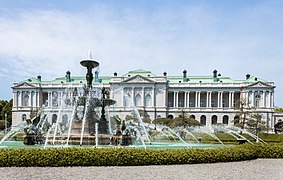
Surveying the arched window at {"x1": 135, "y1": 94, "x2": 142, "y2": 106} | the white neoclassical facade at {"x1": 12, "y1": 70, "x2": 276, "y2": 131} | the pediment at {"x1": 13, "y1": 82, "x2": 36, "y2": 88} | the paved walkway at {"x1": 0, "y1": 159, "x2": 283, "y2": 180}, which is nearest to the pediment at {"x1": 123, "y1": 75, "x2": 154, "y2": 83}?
the white neoclassical facade at {"x1": 12, "y1": 70, "x2": 276, "y2": 131}

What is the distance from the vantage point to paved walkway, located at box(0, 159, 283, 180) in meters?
8.53

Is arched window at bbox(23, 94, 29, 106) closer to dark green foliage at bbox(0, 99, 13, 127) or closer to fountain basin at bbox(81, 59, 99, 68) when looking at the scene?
dark green foliage at bbox(0, 99, 13, 127)

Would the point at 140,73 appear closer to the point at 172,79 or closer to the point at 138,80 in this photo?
the point at 138,80

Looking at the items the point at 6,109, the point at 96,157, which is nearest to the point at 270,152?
the point at 96,157

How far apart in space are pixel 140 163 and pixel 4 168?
190 inches

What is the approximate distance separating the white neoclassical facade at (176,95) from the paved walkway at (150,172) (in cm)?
5736

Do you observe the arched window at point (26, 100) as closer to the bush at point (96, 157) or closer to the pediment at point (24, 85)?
the pediment at point (24, 85)

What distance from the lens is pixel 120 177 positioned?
8477 mm

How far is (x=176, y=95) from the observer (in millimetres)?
72875

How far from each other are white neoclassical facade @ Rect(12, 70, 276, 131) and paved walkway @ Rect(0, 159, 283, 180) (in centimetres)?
5736

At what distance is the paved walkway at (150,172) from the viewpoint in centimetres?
853

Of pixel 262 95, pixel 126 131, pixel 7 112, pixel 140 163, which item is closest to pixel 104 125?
pixel 126 131

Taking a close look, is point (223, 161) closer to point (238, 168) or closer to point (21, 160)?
point (238, 168)

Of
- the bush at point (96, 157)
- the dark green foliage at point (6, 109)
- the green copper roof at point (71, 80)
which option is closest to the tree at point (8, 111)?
the dark green foliage at point (6, 109)
